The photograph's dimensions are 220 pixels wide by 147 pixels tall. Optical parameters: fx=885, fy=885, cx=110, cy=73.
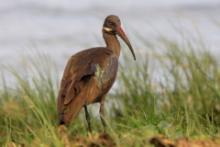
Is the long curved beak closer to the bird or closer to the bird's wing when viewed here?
the bird

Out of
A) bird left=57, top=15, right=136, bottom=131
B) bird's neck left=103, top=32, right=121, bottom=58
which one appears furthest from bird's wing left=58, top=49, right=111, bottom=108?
bird's neck left=103, top=32, right=121, bottom=58

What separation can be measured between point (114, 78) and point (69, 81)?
2.34ft

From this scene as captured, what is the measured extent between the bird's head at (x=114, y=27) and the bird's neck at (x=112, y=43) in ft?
0.17

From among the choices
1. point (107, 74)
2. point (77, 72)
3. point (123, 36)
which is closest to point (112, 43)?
point (123, 36)

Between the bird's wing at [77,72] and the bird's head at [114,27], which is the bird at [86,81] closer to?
the bird's wing at [77,72]

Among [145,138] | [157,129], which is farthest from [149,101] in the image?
[145,138]

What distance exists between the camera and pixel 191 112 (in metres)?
8.85

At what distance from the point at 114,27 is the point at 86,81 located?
1.49m

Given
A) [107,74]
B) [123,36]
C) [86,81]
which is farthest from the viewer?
[123,36]

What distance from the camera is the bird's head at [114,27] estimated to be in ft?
33.8

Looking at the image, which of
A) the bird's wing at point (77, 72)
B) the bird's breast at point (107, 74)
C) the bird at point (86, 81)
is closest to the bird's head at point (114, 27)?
the bird at point (86, 81)

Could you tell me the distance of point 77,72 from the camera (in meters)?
9.15

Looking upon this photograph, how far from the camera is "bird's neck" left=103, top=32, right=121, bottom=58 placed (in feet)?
33.9

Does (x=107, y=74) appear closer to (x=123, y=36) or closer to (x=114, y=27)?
(x=123, y=36)
